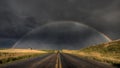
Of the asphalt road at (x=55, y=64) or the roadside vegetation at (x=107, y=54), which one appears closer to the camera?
the asphalt road at (x=55, y=64)

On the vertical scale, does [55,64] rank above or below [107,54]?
below

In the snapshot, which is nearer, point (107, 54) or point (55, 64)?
point (55, 64)

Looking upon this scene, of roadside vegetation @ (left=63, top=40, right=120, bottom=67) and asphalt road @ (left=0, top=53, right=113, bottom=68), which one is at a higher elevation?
roadside vegetation @ (left=63, top=40, right=120, bottom=67)

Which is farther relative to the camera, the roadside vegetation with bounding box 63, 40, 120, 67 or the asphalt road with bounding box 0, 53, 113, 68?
the roadside vegetation with bounding box 63, 40, 120, 67

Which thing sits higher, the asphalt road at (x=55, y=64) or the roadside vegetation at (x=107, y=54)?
the roadside vegetation at (x=107, y=54)
